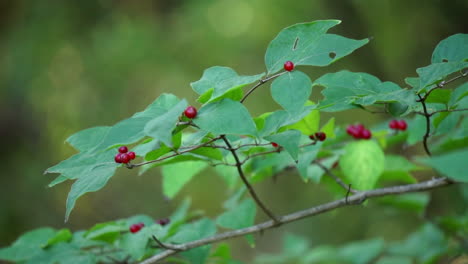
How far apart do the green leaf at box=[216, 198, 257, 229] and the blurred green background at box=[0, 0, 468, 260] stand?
254 cm

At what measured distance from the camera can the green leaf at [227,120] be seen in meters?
0.70

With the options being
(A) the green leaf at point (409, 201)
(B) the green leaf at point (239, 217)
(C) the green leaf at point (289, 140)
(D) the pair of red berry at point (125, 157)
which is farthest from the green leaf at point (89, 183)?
(A) the green leaf at point (409, 201)

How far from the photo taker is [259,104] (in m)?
3.99

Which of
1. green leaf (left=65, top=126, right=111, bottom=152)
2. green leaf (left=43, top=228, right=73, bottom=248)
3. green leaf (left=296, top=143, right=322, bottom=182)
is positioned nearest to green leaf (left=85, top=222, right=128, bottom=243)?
green leaf (left=43, top=228, right=73, bottom=248)

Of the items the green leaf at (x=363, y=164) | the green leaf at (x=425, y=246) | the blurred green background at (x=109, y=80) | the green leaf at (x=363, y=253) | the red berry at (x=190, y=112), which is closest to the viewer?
the red berry at (x=190, y=112)

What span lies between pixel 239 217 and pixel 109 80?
3.08 meters

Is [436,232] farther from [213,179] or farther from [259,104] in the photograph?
[213,179]

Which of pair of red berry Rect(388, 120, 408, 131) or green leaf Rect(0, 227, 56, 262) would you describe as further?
pair of red berry Rect(388, 120, 408, 131)

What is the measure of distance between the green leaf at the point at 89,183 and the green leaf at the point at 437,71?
548 millimetres

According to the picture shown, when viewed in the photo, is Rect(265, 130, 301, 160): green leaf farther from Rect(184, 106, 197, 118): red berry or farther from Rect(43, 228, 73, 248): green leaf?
Rect(43, 228, 73, 248): green leaf

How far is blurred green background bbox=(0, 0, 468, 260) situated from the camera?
12.8 feet

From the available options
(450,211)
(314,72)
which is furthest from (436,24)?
(450,211)

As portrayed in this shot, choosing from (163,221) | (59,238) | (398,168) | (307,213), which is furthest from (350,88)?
(59,238)

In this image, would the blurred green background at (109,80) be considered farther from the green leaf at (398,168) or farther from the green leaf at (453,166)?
the green leaf at (453,166)
